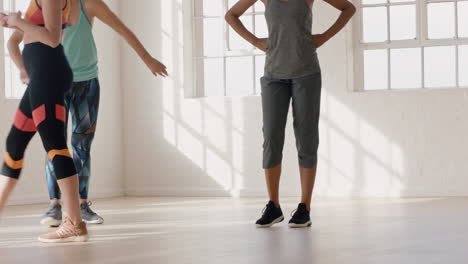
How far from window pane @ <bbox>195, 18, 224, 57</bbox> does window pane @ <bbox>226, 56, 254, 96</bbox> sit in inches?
7.7

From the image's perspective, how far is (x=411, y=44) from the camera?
750cm

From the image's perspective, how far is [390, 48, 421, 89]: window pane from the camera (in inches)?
295

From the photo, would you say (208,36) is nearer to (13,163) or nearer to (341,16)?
(341,16)

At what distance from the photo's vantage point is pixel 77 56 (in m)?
4.86

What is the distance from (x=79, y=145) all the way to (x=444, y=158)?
3425 mm

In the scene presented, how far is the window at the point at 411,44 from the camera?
736 cm

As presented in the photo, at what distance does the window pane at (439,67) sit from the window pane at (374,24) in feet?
1.32

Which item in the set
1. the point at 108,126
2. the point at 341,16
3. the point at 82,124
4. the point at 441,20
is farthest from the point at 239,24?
the point at 108,126

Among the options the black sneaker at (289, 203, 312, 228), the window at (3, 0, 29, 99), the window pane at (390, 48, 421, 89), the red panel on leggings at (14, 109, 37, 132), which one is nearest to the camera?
the red panel on leggings at (14, 109, 37, 132)

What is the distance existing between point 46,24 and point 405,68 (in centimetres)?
442

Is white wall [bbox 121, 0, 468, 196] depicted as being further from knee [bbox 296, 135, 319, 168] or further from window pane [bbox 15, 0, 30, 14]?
knee [bbox 296, 135, 319, 168]

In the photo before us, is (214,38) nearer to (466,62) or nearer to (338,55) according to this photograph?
(338,55)

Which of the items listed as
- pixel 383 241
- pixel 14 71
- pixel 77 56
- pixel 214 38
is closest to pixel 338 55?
pixel 214 38

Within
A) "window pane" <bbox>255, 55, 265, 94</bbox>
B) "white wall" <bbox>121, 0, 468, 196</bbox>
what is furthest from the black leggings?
"window pane" <bbox>255, 55, 265, 94</bbox>
